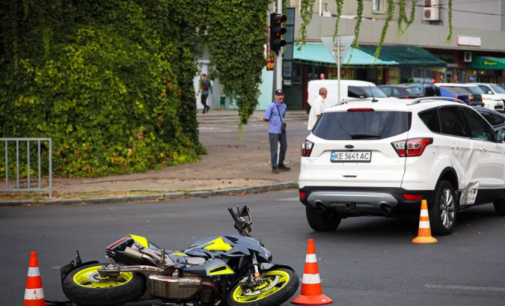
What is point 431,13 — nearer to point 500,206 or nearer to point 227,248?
point 500,206

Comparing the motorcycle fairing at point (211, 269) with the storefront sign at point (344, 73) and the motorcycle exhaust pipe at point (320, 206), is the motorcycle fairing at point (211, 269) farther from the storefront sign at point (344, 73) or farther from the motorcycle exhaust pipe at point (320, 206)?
the storefront sign at point (344, 73)

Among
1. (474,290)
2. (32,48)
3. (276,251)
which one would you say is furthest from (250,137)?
(474,290)

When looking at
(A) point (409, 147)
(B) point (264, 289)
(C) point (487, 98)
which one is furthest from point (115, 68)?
(C) point (487, 98)

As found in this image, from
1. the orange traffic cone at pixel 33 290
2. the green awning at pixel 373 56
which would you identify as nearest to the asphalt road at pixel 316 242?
the orange traffic cone at pixel 33 290

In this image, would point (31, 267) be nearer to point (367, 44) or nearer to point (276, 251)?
point (276, 251)

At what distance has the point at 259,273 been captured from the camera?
7.43 m

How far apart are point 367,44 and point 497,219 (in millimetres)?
42275

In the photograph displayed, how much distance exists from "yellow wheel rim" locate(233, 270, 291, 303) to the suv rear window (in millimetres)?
4319

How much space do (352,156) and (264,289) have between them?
4.37 metres

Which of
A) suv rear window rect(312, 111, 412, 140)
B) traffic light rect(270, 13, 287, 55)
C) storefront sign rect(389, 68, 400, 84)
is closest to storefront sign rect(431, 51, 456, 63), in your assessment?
storefront sign rect(389, 68, 400, 84)

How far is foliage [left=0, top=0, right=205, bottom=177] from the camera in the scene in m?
20.1

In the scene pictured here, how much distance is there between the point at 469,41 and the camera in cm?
6206

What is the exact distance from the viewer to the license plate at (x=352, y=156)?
449 inches

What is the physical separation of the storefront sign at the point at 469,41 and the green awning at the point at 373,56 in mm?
4371
